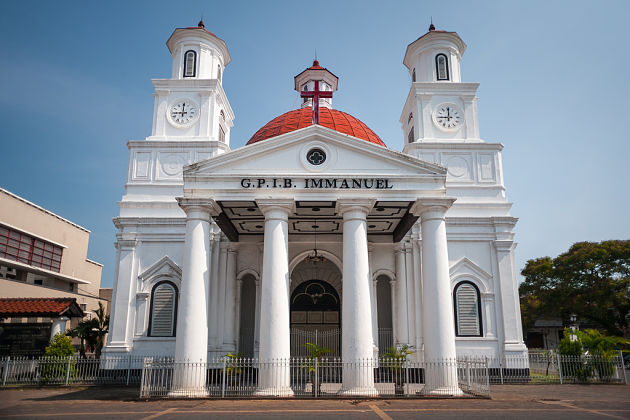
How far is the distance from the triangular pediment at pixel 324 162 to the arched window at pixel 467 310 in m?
8.11

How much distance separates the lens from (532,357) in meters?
29.4

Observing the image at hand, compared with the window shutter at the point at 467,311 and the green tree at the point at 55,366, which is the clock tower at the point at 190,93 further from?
the window shutter at the point at 467,311

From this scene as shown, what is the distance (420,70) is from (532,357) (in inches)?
731

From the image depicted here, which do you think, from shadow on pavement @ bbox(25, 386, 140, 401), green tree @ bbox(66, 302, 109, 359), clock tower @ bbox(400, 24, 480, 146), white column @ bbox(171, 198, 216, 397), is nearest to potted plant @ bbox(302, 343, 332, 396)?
white column @ bbox(171, 198, 216, 397)

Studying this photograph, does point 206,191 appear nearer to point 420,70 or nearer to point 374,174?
point 374,174

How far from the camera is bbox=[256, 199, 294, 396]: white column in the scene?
1552 centimetres

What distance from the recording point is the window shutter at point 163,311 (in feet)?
74.4

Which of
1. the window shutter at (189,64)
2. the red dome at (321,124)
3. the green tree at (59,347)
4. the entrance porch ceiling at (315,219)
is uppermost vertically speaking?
the window shutter at (189,64)

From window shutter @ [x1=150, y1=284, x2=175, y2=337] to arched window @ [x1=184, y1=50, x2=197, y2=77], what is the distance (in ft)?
38.6

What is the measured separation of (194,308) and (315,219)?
7.30 meters

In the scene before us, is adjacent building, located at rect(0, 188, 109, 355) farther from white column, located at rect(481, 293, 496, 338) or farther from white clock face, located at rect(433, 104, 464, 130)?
white clock face, located at rect(433, 104, 464, 130)

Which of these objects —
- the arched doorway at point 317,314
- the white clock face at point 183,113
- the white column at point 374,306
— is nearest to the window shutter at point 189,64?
the white clock face at point 183,113

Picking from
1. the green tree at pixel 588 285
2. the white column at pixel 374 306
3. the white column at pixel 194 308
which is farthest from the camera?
the green tree at pixel 588 285

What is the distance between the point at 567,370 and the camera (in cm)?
2270
